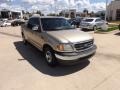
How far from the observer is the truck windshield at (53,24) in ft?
23.6

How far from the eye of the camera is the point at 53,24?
7.45 metres

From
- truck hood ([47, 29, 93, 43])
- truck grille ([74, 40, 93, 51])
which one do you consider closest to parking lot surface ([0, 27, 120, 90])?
truck grille ([74, 40, 93, 51])

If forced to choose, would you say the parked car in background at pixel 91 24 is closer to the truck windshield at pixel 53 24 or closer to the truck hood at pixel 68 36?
the truck windshield at pixel 53 24

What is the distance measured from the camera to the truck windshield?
23.6 ft

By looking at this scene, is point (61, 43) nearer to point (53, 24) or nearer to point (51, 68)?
point (51, 68)

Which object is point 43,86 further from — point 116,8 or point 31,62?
point 116,8

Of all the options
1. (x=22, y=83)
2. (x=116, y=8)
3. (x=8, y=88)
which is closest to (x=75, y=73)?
(x=22, y=83)

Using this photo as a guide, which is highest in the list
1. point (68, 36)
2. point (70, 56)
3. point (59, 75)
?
point (68, 36)

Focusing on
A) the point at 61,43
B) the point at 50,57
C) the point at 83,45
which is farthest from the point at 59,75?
the point at 83,45

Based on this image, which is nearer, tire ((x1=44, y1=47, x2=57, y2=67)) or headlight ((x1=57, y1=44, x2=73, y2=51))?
headlight ((x1=57, y1=44, x2=73, y2=51))

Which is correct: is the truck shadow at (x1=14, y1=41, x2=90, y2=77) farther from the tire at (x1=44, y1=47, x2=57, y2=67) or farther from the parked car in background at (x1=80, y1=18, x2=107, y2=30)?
the parked car in background at (x1=80, y1=18, x2=107, y2=30)

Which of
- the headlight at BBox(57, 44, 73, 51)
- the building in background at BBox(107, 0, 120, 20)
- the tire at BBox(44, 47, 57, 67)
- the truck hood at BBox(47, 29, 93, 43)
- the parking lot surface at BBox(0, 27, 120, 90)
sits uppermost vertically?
the building in background at BBox(107, 0, 120, 20)

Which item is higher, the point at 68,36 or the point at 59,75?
the point at 68,36

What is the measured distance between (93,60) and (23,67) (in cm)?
293
